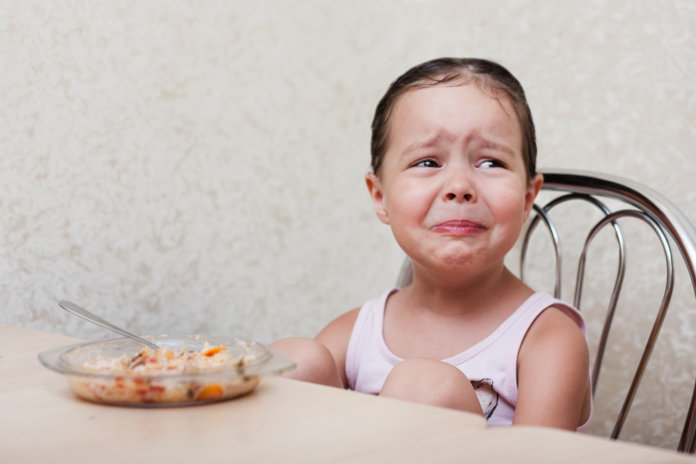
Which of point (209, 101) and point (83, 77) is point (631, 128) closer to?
point (209, 101)

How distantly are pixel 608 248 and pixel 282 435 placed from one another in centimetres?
97

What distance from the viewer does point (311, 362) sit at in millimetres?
845

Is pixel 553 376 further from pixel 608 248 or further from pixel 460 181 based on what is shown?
pixel 608 248

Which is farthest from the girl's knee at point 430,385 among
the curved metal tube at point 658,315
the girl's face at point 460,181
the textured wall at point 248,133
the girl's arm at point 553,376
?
the textured wall at point 248,133

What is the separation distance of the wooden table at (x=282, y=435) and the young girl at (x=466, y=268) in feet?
1.15

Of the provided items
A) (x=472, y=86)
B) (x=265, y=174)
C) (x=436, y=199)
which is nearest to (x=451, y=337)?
(x=436, y=199)

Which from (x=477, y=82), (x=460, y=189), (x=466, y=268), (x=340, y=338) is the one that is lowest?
(x=340, y=338)

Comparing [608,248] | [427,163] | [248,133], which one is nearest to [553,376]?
[427,163]

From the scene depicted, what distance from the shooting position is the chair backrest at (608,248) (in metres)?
0.98

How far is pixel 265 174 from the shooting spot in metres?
1.30

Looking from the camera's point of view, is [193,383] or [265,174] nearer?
[193,383]

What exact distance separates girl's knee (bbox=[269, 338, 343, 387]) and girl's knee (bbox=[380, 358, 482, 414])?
0.14 metres

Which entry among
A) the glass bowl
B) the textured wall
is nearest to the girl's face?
the textured wall

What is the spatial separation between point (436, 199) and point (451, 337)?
20 cm
